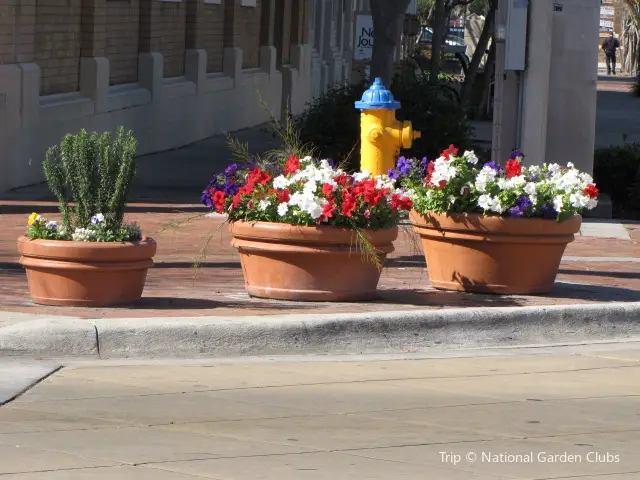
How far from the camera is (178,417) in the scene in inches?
248

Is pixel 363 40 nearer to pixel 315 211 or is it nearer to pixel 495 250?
pixel 495 250

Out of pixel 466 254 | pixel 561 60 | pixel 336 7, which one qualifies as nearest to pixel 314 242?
pixel 466 254

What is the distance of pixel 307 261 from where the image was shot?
864 centimetres

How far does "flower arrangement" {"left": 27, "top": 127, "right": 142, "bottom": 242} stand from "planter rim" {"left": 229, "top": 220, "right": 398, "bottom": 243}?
740 mm

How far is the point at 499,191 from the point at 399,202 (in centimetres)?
81

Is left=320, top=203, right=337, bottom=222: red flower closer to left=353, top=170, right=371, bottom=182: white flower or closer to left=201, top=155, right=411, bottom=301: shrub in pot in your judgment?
left=201, top=155, right=411, bottom=301: shrub in pot

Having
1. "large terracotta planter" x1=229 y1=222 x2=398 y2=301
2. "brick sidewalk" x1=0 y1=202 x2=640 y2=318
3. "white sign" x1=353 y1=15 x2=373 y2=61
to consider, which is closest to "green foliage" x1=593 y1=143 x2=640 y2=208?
"brick sidewalk" x1=0 y1=202 x2=640 y2=318

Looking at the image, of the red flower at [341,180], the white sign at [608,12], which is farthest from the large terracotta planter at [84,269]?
the white sign at [608,12]

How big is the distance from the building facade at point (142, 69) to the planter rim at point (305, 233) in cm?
135

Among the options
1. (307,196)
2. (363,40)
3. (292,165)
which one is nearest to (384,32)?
(363,40)

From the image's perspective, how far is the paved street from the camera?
18.1 feet

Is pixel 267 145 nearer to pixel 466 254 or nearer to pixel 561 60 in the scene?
pixel 561 60

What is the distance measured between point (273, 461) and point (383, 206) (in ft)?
10.9

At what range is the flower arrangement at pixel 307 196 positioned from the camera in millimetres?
8516
